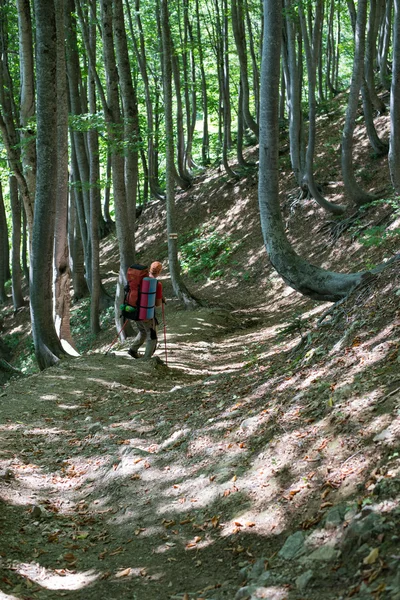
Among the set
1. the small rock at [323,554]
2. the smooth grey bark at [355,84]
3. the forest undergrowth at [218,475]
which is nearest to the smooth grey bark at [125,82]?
the smooth grey bark at [355,84]

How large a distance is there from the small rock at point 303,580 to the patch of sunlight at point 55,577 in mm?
1524

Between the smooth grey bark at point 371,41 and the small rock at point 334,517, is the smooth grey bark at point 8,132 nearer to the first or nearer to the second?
the smooth grey bark at point 371,41

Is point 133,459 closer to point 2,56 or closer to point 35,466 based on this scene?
point 35,466

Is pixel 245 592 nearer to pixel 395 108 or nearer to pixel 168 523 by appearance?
pixel 168 523

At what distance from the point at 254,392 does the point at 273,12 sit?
4.60 metres

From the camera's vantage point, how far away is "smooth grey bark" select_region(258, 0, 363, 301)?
725 cm

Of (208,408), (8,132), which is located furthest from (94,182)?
(208,408)

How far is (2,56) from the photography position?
18.1 m

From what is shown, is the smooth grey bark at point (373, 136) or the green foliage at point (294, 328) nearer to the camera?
the green foliage at point (294, 328)

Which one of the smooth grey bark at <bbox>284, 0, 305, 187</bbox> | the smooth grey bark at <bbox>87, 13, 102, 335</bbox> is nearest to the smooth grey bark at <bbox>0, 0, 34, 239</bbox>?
the smooth grey bark at <bbox>87, 13, 102, 335</bbox>

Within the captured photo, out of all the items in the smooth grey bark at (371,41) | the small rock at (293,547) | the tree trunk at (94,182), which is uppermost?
the smooth grey bark at (371,41)

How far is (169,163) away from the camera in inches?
606

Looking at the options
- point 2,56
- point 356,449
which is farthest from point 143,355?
point 2,56

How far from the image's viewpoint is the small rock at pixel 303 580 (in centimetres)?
309
